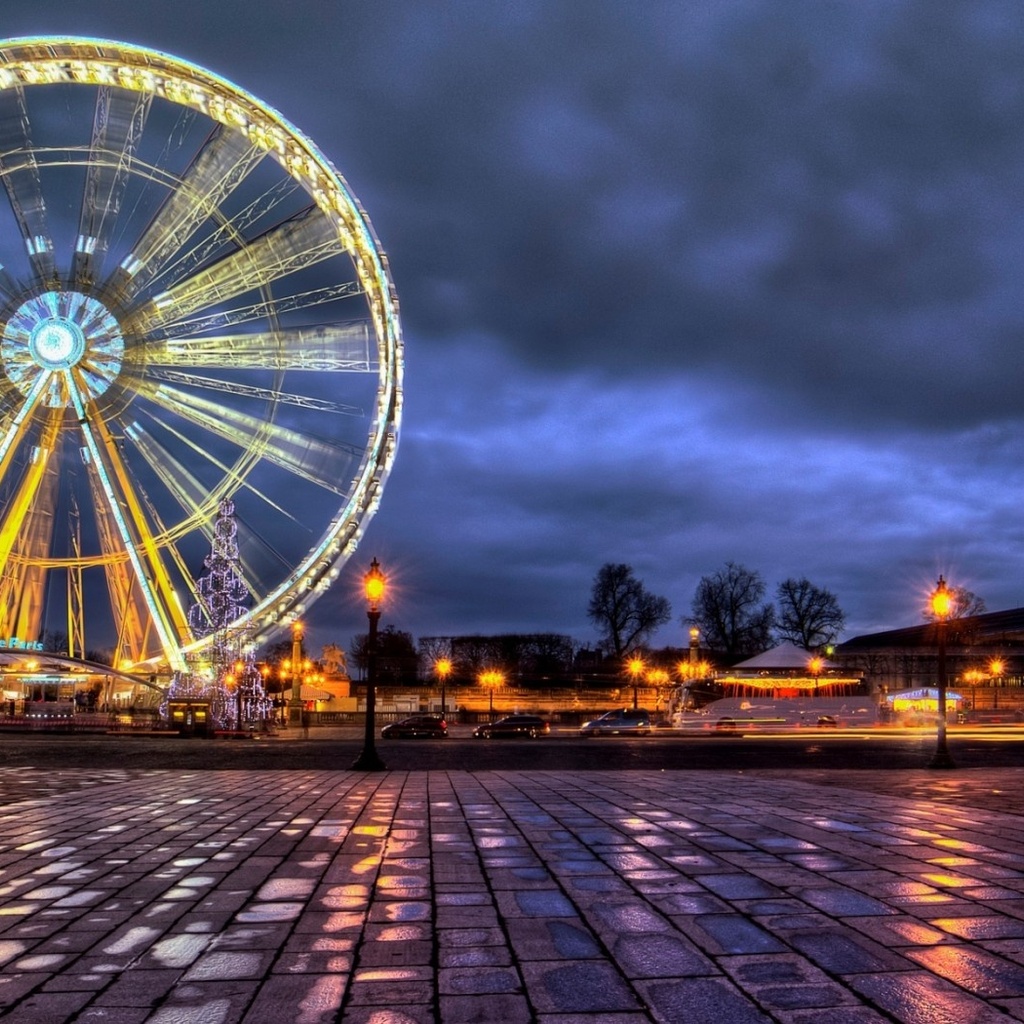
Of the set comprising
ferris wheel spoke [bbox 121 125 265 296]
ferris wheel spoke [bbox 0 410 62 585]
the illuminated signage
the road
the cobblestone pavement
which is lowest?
the road

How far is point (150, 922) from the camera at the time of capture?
5805mm

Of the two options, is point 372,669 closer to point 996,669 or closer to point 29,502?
point 29,502

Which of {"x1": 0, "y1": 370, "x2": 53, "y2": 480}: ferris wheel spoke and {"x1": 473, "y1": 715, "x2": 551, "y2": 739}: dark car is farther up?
{"x1": 0, "y1": 370, "x2": 53, "y2": 480}: ferris wheel spoke

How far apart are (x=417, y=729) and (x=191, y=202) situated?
→ 2218 centimetres

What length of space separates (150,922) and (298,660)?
52.1 meters

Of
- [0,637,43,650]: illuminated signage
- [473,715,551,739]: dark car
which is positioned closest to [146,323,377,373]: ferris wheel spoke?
[0,637,43,650]: illuminated signage

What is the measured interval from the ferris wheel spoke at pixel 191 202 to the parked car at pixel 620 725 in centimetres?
2570

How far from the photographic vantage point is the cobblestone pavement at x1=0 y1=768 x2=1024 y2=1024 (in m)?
4.36

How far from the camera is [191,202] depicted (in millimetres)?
24688

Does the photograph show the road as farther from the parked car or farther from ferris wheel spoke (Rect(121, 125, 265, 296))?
ferris wheel spoke (Rect(121, 125, 265, 296))

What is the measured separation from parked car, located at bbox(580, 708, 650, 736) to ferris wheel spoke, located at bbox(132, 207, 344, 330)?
949 inches

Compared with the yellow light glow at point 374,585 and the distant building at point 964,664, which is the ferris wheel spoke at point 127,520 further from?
the distant building at point 964,664

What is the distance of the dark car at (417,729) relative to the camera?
1522 inches

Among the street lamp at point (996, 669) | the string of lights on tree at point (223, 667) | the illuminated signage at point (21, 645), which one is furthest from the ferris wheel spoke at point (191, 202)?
the street lamp at point (996, 669)
